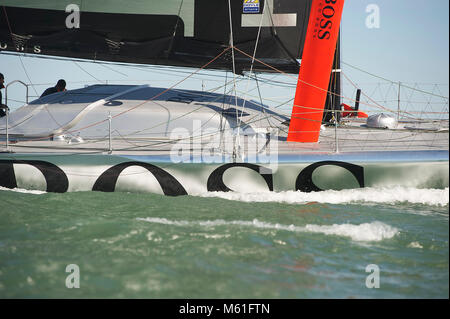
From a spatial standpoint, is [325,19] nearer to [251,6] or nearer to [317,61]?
[317,61]

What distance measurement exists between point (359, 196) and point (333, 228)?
1.18 metres

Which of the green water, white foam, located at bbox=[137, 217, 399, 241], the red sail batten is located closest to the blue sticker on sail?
the red sail batten

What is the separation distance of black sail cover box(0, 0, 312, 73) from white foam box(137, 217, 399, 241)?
388cm

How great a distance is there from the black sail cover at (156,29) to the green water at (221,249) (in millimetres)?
3358

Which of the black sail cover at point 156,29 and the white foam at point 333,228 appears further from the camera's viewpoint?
the black sail cover at point 156,29

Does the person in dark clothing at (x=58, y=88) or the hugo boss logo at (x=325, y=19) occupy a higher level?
the hugo boss logo at (x=325, y=19)

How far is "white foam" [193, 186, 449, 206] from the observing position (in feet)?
15.2

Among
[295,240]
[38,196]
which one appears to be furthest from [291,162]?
[38,196]

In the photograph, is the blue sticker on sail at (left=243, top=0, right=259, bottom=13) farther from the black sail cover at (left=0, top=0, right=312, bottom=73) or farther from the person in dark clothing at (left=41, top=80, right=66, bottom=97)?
the person in dark clothing at (left=41, top=80, right=66, bottom=97)

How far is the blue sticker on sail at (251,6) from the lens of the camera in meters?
7.04

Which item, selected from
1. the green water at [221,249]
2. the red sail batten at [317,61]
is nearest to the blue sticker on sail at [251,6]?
the red sail batten at [317,61]

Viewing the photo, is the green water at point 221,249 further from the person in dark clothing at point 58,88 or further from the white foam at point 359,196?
the person in dark clothing at point 58,88

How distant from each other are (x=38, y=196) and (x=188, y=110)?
2599 mm
